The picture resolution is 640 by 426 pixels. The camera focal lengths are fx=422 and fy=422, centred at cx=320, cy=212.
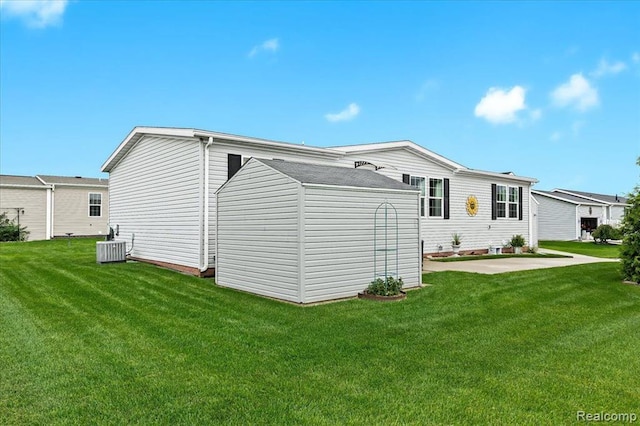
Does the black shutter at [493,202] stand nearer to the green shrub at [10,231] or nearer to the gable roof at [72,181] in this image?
the gable roof at [72,181]

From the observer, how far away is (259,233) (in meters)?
8.47

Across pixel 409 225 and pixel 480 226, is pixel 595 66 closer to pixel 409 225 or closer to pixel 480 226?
pixel 480 226

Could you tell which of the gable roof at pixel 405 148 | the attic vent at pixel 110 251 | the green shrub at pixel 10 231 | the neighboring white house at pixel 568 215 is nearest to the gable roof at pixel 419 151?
the gable roof at pixel 405 148

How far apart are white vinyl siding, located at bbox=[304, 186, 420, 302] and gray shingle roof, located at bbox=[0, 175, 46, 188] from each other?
74.9ft

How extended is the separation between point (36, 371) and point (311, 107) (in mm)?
14683

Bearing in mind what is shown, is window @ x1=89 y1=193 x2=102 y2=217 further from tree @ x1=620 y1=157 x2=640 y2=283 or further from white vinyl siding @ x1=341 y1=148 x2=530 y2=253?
tree @ x1=620 y1=157 x2=640 y2=283

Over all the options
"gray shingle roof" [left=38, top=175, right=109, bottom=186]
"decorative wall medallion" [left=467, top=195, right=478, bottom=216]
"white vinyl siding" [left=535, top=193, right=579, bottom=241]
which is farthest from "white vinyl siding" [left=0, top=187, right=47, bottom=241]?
"white vinyl siding" [left=535, top=193, right=579, bottom=241]

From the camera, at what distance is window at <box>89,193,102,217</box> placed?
25.7 meters

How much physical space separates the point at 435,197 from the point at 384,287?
31.0 ft

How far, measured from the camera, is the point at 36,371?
4.26 metres

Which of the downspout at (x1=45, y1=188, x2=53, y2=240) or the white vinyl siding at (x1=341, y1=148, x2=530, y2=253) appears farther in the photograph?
the downspout at (x1=45, y1=188, x2=53, y2=240)

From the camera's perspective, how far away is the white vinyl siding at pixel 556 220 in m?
31.8

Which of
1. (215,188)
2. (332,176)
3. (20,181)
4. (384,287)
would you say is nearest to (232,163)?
(215,188)

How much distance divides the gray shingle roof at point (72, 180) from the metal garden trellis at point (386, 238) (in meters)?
22.6
